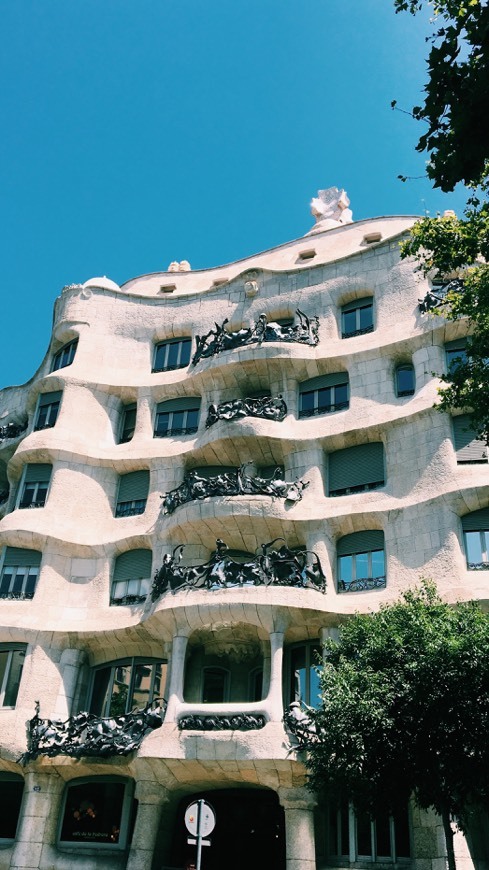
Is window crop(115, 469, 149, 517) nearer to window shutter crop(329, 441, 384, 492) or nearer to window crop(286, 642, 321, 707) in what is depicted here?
window shutter crop(329, 441, 384, 492)

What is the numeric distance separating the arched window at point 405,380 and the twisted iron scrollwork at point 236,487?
423cm

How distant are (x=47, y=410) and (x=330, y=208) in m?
14.8

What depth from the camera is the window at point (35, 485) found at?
89.8ft

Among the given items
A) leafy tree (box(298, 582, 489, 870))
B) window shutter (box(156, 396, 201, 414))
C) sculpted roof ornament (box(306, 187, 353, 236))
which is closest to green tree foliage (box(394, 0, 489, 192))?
leafy tree (box(298, 582, 489, 870))

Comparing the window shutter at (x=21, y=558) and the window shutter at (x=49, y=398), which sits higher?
the window shutter at (x=49, y=398)

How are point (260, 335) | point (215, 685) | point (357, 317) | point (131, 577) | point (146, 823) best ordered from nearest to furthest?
point (146, 823) < point (215, 685) < point (131, 577) < point (260, 335) < point (357, 317)

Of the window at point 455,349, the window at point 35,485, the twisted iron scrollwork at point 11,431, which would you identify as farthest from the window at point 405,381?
the twisted iron scrollwork at point 11,431

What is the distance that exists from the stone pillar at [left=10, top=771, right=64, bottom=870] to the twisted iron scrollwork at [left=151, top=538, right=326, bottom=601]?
6.08 metres

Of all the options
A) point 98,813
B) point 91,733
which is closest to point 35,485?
point 91,733

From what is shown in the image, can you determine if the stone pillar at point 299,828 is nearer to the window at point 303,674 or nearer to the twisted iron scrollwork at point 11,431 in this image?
the window at point 303,674

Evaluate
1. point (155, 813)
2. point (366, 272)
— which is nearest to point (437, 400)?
point (366, 272)

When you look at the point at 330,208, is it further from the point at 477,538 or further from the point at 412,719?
the point at 412,719

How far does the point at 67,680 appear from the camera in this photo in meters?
24.5

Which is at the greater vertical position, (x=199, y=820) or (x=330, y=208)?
(x=330, y=208)
